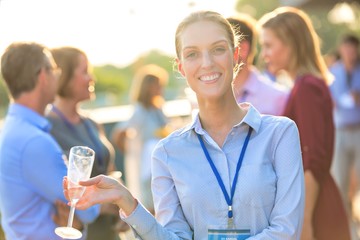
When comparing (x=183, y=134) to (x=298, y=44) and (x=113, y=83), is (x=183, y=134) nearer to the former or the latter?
(x=298, y=44)

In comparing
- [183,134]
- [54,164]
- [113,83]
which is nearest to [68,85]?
[54,164]

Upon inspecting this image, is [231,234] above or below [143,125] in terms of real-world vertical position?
above

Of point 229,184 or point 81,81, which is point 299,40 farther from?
point 229,184

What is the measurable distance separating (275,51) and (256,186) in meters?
1.95

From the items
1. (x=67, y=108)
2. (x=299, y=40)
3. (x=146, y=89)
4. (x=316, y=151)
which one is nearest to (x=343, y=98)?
(x=146, y=89)

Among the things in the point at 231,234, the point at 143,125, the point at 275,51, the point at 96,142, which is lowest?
the point at 143,125

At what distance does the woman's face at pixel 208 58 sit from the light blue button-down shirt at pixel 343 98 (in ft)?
19.9

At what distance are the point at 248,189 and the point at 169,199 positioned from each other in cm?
31

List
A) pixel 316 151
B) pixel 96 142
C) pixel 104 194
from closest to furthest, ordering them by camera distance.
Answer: pixel 104 194 < pixel 316 151 < pixel 96 142

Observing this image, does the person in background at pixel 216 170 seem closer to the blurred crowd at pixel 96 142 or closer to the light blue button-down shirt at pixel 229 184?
the light blue button-down shirt at pixel 229 184

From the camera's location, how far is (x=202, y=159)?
301 centimetres

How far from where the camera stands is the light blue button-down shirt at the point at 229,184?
2914 mm

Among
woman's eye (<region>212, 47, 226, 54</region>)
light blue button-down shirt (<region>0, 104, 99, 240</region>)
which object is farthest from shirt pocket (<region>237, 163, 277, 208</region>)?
light blue button-down shirt (<region>0, 104, 99, 240</region>)

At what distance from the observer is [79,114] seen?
18.5ft
